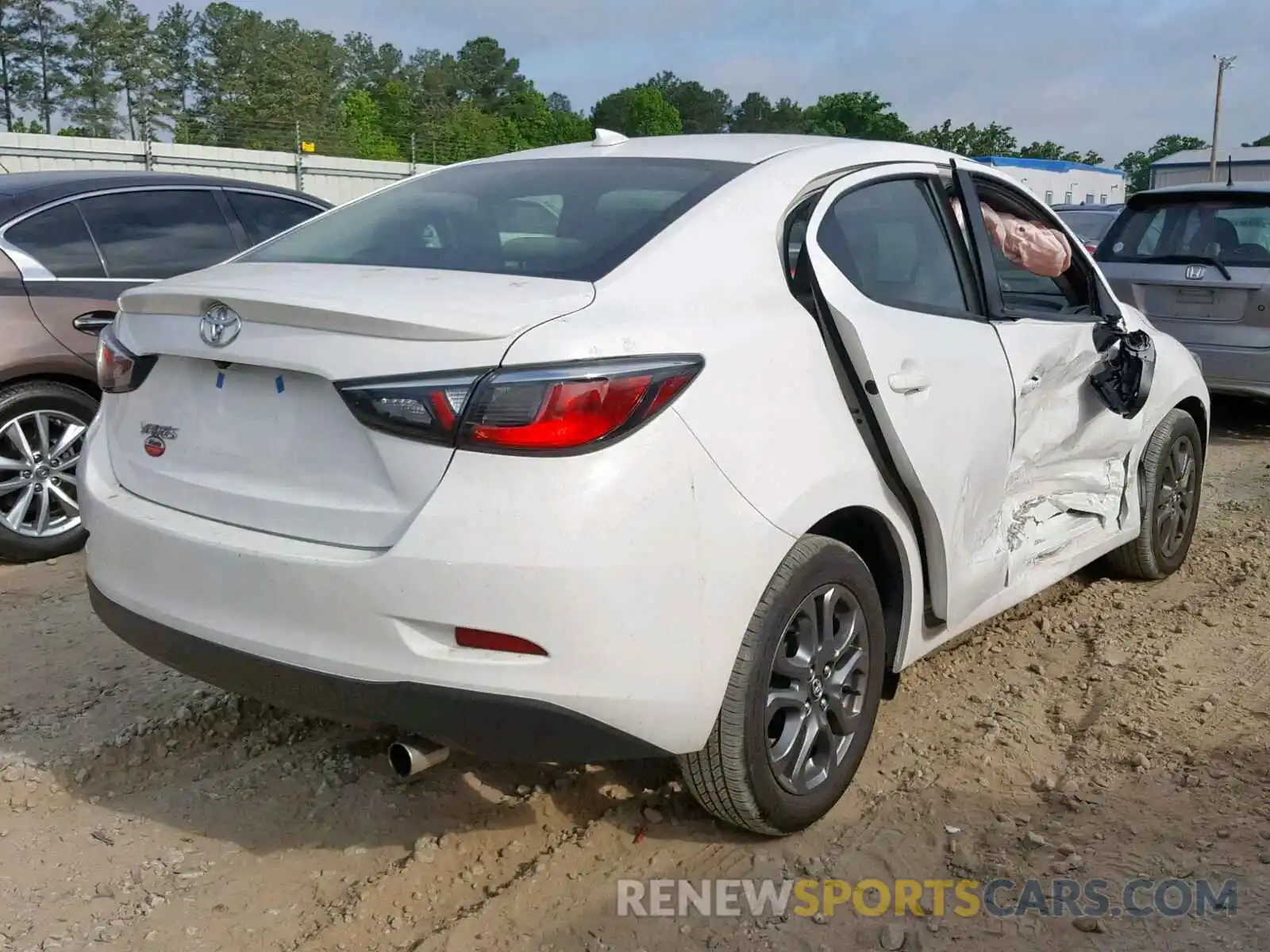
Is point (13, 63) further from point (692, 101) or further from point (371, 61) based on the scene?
point (692, 101)

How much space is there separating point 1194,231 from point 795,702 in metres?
6.39

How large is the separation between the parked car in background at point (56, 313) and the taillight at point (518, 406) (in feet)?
10.7

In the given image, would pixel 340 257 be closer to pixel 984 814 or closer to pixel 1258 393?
pixel 984 814

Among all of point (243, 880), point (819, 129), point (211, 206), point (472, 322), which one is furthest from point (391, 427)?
point (819, 129)

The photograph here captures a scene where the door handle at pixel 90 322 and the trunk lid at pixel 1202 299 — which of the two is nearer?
the door handle at pixel 90 322

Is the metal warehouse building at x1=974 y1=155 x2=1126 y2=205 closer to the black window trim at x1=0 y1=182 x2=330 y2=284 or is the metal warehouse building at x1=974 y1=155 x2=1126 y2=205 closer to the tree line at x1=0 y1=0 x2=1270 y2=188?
the tree line at x1=0 y1=0 x2=1270 y2=188

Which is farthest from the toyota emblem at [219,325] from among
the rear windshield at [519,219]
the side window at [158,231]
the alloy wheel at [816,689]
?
the side window at [158,231]

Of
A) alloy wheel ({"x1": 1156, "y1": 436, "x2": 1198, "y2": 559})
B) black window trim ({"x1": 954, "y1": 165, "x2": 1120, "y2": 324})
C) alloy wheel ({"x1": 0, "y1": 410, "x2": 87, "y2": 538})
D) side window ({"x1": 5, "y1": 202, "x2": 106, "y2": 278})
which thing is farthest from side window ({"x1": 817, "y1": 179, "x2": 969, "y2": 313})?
side window ({"x1": 5, "y1": 202, "x2": 106, "y2": 278})

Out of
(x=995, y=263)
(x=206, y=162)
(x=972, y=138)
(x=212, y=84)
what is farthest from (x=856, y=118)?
(x=995, y=263)

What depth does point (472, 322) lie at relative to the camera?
7.76ft

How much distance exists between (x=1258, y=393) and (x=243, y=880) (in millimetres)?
6946

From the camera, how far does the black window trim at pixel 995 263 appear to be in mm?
3631

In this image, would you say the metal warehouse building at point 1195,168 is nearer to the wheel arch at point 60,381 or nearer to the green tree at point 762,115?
the wheel arch at point 60,381

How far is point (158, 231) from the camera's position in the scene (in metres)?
5.79
